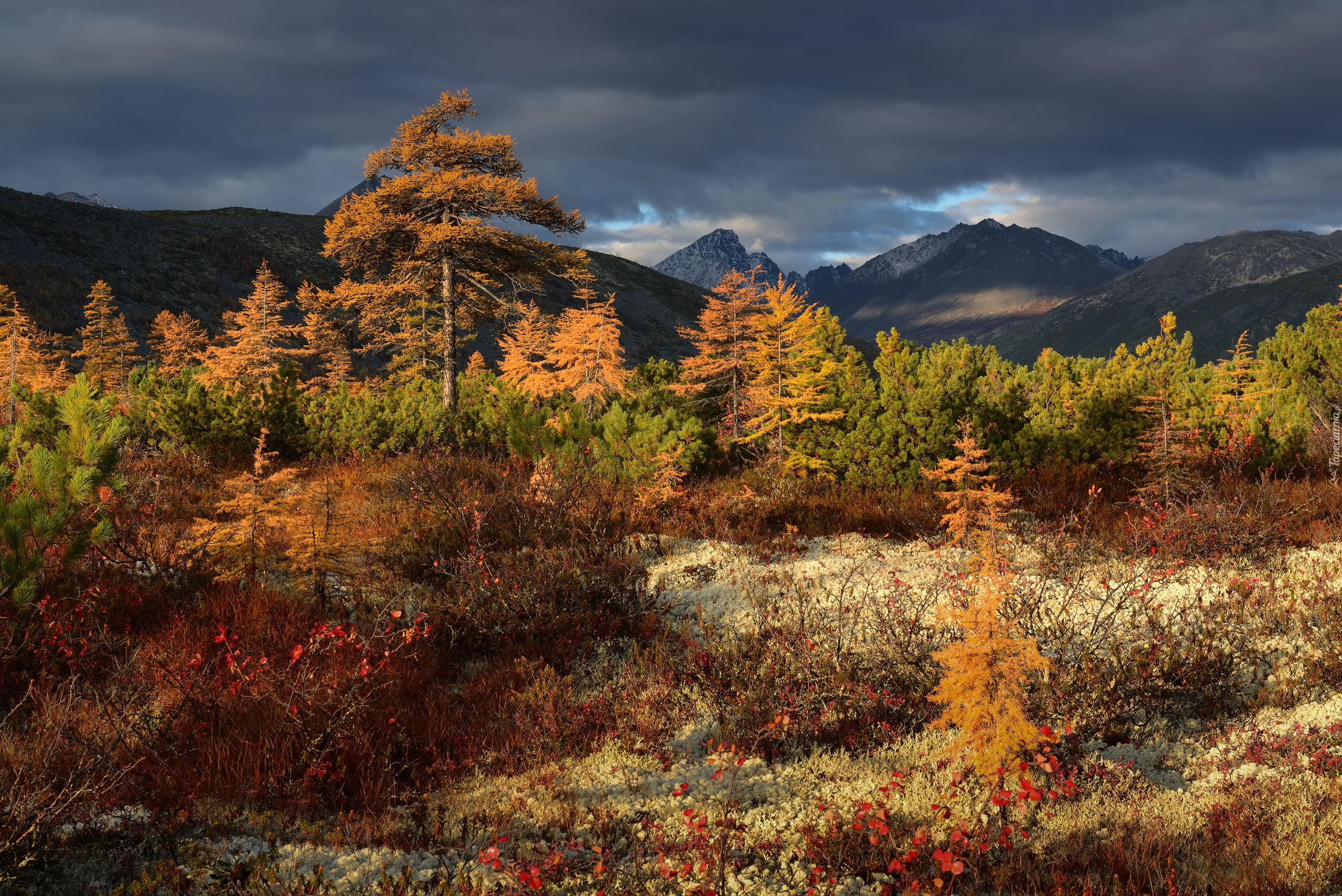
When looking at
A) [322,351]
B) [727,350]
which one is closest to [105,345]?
[322,351]

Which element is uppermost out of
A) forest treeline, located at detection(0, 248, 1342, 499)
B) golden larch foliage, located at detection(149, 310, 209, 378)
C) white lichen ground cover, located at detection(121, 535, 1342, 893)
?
golden larch foliage, located at detection(149, 310, 209, 378)

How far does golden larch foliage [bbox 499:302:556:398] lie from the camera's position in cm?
1712

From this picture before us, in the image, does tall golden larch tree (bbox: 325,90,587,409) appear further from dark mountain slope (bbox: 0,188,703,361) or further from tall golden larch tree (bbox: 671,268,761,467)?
dark mountain slope (bbox: 0,188,703,361)

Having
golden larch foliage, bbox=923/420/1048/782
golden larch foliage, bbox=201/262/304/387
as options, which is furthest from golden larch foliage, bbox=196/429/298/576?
golden larch foliage, bbox=201/262/304/387

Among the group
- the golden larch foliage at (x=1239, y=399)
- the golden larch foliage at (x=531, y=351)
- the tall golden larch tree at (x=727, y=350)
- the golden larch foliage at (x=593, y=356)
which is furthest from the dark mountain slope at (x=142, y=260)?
the golden larch foliage at (x=1239, y=399)

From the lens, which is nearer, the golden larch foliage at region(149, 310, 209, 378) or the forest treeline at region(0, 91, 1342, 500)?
the forest treeline at region(0, 91, 1342, 500)

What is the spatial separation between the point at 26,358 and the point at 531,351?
788 inches

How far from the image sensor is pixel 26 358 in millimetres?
26484

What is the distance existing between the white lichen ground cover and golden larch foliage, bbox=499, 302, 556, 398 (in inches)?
449

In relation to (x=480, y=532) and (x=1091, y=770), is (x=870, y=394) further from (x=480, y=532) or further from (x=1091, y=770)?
(x=1091, y=770)

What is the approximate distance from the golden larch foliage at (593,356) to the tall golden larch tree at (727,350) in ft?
4.90

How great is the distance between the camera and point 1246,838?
11.3 ft

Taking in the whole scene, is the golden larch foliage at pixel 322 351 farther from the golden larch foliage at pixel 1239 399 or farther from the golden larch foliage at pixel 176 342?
the golden larch foliage at pixel 1239 399

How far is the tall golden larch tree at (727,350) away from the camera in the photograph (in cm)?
1396
